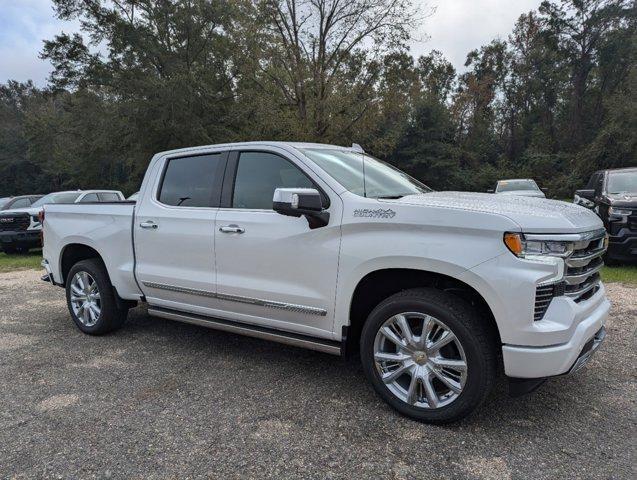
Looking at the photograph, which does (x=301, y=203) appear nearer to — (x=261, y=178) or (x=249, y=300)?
(x=261, y=178)

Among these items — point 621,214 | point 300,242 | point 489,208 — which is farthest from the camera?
point 621,214

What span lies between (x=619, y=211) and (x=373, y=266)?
6264 mm

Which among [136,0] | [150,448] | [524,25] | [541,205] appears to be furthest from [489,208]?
[524,25]

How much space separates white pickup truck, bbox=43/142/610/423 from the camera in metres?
2.67

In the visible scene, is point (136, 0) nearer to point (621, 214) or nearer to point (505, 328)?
point (621, 214)

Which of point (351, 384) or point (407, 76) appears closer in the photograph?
point (351, 384)

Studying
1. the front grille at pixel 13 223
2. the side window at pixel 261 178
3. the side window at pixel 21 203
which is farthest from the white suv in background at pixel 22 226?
the side window at pixel 261 178

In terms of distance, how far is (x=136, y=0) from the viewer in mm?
20109

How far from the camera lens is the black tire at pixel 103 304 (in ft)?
15.8

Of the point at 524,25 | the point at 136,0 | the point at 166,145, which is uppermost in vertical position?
the point at 524,25

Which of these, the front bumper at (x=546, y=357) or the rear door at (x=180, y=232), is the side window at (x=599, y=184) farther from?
the rear door at (x=180, y=232)

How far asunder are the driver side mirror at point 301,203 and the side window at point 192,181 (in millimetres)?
1059

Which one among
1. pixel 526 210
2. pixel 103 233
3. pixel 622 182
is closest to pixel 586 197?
pixel 622 182

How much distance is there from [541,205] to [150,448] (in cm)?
289
